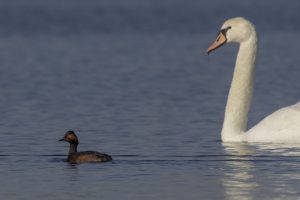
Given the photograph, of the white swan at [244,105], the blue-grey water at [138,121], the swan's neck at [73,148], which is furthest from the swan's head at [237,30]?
the swan's neck at [73,148]

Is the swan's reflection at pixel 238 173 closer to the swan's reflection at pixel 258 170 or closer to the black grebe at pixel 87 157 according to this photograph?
the swan's reflection at pixel 258 170

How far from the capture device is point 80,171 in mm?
17500

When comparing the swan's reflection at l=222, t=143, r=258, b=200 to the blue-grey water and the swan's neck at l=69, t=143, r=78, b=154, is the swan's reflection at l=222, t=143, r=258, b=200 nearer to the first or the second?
the blue-grey water

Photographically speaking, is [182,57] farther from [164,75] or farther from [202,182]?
[202,182]

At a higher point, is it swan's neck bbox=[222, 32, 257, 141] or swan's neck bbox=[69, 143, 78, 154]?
swan's neck bbox=[222, 32, 257, 141]

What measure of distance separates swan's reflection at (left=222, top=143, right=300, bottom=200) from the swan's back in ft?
0.56

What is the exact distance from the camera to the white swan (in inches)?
769

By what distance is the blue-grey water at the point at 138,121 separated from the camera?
53.5 feet

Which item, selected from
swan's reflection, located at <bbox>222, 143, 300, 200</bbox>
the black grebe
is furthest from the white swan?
the black grebe

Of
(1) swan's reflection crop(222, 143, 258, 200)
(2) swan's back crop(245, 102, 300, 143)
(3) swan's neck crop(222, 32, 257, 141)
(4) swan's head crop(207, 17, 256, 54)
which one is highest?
(4) swan's head crop(207, 17, 256, 54)

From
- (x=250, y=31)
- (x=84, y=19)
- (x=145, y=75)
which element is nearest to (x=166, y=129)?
(x=250, y=31)

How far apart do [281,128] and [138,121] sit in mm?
3960

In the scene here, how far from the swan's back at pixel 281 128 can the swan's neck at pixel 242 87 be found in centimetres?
70

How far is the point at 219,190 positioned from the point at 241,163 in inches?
84.6
